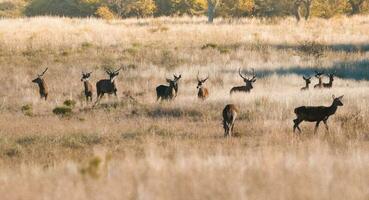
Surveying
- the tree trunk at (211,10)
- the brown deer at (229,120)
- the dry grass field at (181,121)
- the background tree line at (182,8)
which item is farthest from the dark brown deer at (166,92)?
the background tree line at (182,8)

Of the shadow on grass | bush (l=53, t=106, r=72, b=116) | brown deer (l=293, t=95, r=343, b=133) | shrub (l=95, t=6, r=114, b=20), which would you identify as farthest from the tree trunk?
brown deer (l=293, t=95, r=343, b=133)

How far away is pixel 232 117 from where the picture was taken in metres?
14.3

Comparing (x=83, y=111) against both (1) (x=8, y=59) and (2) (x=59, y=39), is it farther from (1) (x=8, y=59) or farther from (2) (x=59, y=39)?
(2) (x=59, y=39)

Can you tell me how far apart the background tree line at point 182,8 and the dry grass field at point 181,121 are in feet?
66.7

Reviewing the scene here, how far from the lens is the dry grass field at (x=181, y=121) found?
8477 millimetres

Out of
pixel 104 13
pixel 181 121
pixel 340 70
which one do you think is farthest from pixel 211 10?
pixel 181 121

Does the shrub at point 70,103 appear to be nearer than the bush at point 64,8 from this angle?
Yes

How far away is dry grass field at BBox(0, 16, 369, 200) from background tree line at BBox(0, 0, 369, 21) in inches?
801

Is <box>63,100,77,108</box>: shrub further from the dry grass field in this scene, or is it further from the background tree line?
the background tree line

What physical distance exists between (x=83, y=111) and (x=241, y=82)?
7.96 metres

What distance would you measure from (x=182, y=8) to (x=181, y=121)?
54416 mm

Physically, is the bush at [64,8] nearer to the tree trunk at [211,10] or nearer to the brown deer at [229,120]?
the tree trunk at [211,10]

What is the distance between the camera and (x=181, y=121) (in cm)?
1672

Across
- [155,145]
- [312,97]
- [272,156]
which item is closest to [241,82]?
[312,97]
